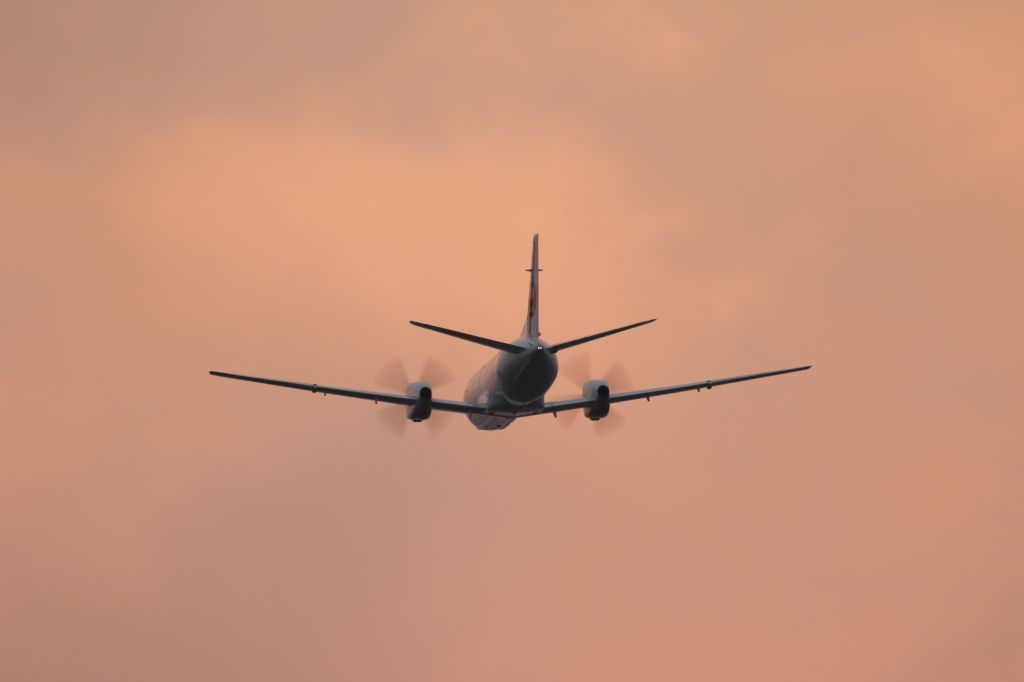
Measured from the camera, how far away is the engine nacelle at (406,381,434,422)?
239ft

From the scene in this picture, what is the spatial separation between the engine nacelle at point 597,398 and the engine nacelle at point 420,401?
829 cm

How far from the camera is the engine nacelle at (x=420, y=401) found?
239ft

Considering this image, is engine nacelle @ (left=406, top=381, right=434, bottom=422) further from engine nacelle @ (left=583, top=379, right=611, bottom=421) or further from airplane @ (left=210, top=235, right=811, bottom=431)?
engine nacelle @ (left=583, top=379, right=611, bottom=421)

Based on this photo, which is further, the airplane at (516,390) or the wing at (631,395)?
the wing at (631,395)

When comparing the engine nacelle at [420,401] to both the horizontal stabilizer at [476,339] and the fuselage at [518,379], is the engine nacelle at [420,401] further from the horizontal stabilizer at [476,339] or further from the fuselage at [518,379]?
the horizontal stabilizer at [476,339]

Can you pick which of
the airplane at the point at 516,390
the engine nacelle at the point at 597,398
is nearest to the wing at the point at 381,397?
the airplane at the point at 516,390

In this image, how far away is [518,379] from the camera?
66.2 meters

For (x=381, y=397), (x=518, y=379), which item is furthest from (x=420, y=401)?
(x=518, y=379)

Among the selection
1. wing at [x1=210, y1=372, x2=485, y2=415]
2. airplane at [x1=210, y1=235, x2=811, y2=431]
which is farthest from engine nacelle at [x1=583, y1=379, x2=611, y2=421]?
wing at [x1=210, y1=372, x2=485, y2=415]

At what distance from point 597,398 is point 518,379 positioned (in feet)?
23.9

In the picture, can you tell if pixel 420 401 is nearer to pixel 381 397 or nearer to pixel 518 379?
pixel 381 397

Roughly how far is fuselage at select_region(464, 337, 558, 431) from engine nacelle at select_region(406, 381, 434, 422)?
9.10 ft

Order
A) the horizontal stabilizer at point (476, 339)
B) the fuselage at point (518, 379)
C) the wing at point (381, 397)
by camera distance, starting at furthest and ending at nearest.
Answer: the wing at point (381, 397)
the fuselage at point (518, 379)
the horizontal stabilizer at point (476, 339)

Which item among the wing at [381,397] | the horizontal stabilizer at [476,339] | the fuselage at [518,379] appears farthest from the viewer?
the wing at [381,397]
